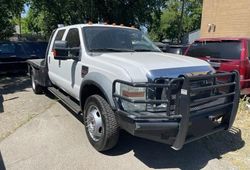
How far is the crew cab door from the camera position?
5660 millimetres

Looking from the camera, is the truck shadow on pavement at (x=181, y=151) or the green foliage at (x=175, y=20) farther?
the green foliage at (x=175, y=20)

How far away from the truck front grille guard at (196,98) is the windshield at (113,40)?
4.83 ft

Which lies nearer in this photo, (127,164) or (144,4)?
(127,164)

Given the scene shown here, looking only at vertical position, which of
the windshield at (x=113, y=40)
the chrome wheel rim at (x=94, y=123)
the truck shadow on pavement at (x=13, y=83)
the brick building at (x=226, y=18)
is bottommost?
the truck shadow on pavement at (x=13, y=83)

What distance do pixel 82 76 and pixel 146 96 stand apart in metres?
1.66

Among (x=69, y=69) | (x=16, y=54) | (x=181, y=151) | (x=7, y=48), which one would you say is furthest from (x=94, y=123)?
(x=7, y=48)

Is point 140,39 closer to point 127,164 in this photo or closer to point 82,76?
point 82,76

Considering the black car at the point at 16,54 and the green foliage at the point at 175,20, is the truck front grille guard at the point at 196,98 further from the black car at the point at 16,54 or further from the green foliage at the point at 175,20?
the green foliage at the point at 175,20

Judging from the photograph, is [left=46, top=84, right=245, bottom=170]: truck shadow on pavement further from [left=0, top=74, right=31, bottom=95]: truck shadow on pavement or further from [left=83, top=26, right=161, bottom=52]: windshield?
[left=0, top=74, right=31, bottom=95]: truck shadow on pavement

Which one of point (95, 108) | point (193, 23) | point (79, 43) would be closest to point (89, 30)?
point (79, 43)

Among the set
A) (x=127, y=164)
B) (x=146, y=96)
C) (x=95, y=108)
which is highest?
(x=146, y=96)

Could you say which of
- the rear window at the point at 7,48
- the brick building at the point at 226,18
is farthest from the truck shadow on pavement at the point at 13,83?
the brick building at the point at 226,18

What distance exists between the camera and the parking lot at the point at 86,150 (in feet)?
14.4

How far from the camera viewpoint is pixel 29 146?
495cm
